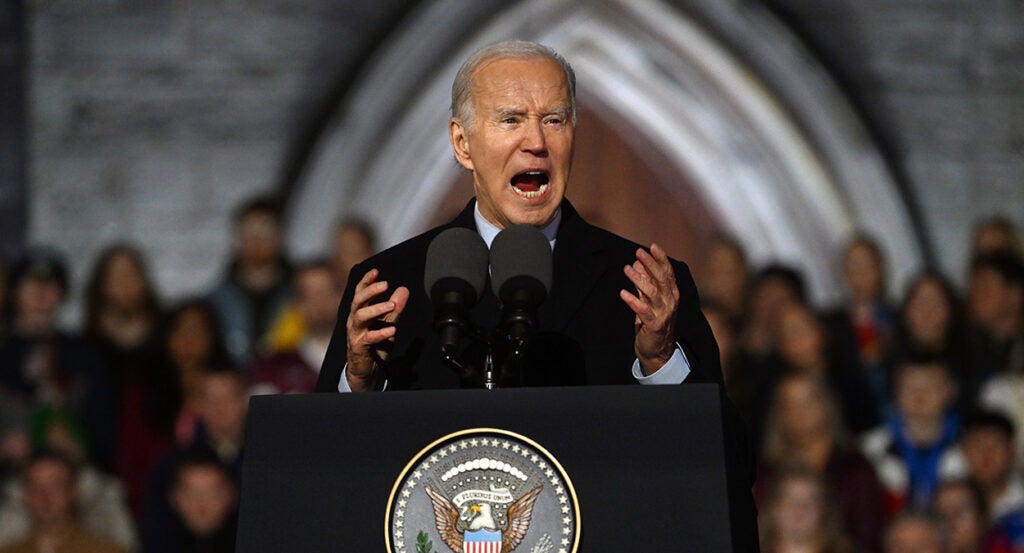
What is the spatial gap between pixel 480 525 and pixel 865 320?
16.1ft

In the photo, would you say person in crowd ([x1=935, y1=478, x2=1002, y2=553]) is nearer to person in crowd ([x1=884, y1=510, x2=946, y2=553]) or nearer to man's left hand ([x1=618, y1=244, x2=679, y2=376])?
person in crowd ([x1=884, y1=510, x2=946, y2=553])

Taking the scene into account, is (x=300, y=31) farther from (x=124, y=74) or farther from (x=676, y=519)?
(x=676, y=519)

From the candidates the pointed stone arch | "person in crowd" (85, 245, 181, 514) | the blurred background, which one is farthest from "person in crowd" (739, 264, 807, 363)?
"person in crowd" (85, 245, 181, 514)

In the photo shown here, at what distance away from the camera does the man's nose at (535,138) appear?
2539mm

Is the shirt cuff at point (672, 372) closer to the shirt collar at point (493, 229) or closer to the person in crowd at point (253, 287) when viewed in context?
the shirt collar at point (493, 229)

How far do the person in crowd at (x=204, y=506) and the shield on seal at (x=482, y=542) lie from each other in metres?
3.92

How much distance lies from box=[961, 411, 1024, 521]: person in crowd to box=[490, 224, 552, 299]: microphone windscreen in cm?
419

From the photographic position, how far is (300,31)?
8555 mm

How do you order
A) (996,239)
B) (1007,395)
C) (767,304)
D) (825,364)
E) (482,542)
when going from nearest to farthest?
(482,542) < (825,364) < (1007,395) < (767,304) < (996,239)

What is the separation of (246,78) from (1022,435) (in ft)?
13.3

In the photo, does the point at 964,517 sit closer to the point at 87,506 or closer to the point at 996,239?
the point at 996,239

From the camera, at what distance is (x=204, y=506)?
590cm

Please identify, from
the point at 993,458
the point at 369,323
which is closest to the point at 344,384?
the point at 369,323

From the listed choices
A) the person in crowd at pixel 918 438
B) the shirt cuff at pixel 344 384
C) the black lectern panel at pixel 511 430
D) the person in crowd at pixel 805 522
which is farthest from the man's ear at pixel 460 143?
the person in crowd at pixel 918 438
